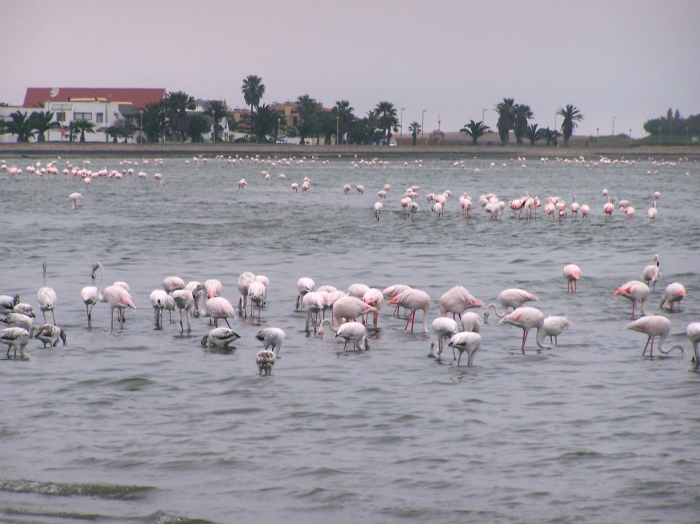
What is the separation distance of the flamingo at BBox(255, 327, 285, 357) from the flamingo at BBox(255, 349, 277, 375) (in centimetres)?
55

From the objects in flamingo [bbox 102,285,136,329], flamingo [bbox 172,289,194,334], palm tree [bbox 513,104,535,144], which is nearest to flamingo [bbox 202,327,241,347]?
flamingo [bbox 172,289,194,334]

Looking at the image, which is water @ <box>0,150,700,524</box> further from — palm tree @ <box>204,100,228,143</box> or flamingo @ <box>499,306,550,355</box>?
palm tree @ <box>204,100,228,143</box>

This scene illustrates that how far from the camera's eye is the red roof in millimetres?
144000

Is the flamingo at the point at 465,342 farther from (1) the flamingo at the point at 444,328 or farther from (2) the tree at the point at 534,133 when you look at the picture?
(2) the tree at the point at 534,133

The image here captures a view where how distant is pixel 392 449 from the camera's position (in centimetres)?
852

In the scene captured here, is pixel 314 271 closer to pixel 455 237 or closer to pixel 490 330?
pixel 490 330

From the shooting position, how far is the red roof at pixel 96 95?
14400 cm

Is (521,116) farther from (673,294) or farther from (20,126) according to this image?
(673,294)

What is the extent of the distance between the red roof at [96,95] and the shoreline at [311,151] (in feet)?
130

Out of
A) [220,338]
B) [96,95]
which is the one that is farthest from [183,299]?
[96,95]

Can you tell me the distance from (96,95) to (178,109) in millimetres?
34685

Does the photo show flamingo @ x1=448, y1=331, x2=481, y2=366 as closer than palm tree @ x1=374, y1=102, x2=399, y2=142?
Yes

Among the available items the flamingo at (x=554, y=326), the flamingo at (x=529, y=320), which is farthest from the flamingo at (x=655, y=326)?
the flamingo at (x=529, y=320)

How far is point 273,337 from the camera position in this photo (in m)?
11.6
